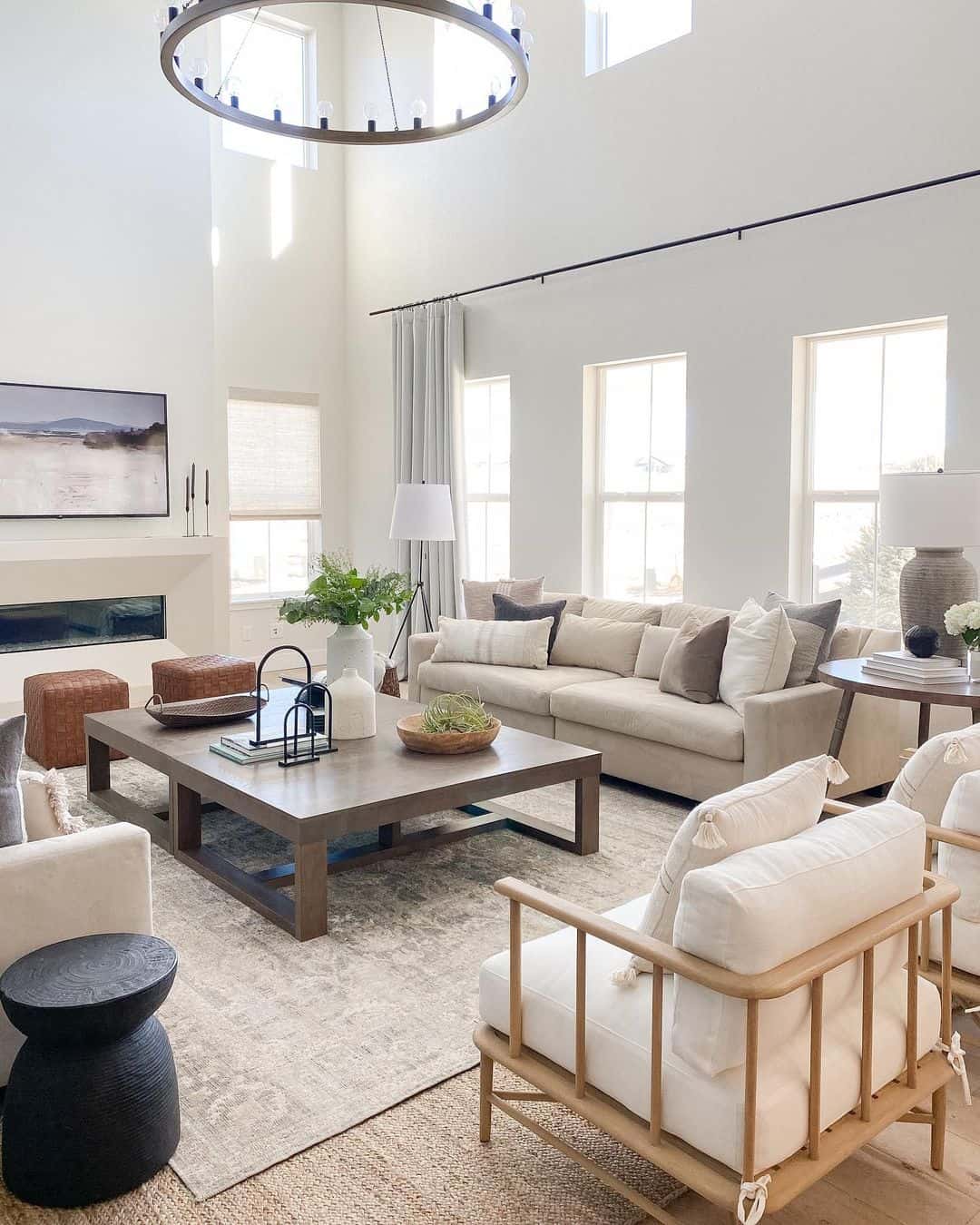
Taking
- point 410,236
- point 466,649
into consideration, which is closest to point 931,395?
point 466,649

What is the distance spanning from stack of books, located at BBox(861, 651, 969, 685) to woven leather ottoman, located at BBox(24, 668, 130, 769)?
144 inches

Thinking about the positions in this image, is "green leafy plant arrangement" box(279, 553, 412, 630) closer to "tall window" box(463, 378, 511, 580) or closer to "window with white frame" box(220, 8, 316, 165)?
"tall window" box(463, 378, 511, 580)

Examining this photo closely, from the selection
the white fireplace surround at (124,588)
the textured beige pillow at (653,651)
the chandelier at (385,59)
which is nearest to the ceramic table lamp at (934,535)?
the textured beige pillow at (653,651)

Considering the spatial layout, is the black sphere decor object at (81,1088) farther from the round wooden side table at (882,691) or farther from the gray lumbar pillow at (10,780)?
the round wooden side table at (882,691)

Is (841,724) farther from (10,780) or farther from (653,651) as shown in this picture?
(10,780)

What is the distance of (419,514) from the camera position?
6363 millimetres

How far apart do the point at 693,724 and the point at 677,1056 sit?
110 inches

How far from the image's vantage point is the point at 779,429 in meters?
5.50

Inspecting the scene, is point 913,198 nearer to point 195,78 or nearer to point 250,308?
point 195,78

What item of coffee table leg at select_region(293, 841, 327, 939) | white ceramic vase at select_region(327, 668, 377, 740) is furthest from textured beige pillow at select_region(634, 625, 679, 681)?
coffee table leg at select_region(293, 841, 327, 939)

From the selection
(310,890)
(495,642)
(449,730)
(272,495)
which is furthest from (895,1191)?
(272,495)

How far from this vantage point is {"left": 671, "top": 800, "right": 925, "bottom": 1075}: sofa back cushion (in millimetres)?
1671

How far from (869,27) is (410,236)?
3646 mm

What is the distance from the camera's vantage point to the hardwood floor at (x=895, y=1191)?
2.01m
